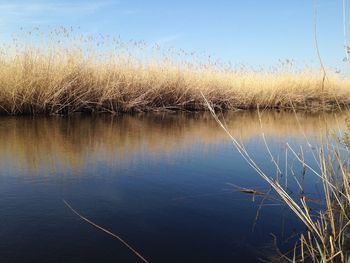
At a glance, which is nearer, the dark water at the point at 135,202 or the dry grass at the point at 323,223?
the dry grass at the point at 323,223

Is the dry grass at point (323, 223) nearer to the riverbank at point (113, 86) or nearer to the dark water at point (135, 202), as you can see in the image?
the dark water at point (135, 202)

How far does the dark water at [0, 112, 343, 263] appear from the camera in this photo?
1.69 m

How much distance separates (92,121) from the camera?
6012 millimetres

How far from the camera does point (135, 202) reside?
2.26 meters

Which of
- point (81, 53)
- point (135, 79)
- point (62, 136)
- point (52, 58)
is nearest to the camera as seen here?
point (62, 136)

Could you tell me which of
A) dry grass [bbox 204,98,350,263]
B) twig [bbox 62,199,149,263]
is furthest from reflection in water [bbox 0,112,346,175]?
twig [bbox 62,199,149,263]

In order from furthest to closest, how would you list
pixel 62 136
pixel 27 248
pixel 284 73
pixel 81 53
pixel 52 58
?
pixel 284 73 < pixel 81 53 < pixel 52 58 < pixel 62 136 < pixel 27 248

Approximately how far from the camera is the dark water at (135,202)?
1686mm

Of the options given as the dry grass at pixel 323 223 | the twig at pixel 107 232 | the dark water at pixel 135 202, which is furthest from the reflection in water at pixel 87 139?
the twig at pixel 107 232

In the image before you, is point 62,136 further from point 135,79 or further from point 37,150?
point 135,79

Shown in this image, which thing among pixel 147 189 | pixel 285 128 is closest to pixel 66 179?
pixel 147 189

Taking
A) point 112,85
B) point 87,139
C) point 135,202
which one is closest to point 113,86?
point 112,85

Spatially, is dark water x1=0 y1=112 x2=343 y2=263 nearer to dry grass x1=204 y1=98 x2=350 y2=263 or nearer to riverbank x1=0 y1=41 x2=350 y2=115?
dry grass x1=204 y1=98 x2=350 y2=263

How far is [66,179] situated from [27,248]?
104cm
